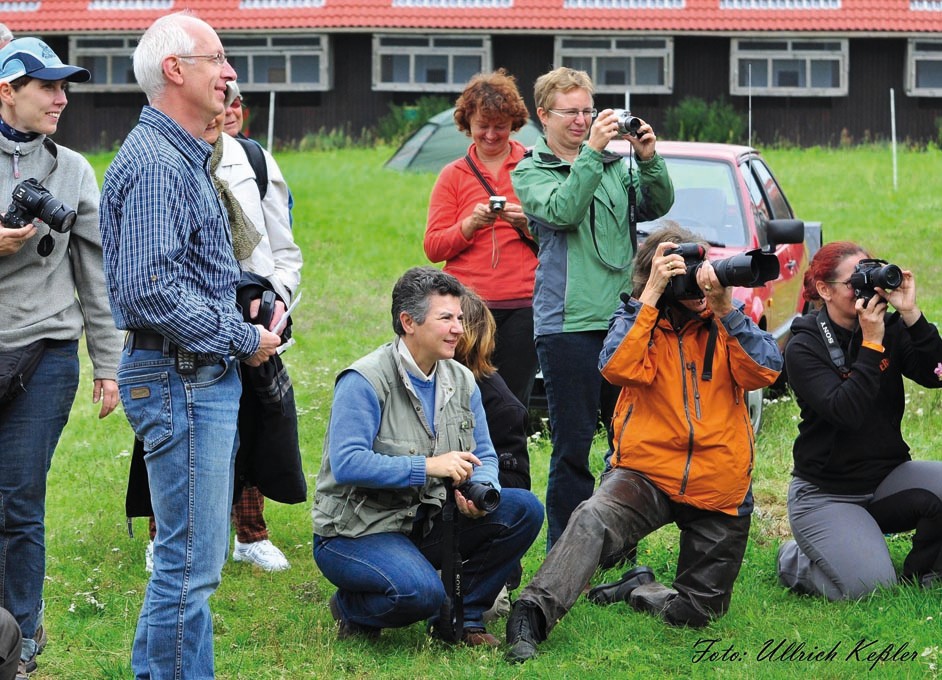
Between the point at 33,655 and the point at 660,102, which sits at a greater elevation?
the point at 660,102

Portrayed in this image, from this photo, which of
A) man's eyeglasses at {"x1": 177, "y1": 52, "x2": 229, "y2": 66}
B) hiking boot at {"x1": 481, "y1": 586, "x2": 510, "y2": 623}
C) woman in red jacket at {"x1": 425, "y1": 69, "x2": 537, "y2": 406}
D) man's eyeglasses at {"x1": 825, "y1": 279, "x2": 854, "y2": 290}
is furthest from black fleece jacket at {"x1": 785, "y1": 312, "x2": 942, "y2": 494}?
man's eyeglasses at {"x1": 177, "y1": 52, "x2": 229, "y2": 66}

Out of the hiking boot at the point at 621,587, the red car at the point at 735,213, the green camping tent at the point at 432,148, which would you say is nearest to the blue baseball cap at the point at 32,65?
the hiking boot at the point at 621,587

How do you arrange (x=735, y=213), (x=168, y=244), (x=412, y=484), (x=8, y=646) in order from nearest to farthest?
(x=8, y=646), (x=168, y=244), (x=412, y=484), (x=735, y=213)

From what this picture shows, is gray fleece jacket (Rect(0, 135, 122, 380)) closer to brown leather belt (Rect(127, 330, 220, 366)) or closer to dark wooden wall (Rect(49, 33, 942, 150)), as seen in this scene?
brown leather belt (Rect(127, 330, 220, 366))

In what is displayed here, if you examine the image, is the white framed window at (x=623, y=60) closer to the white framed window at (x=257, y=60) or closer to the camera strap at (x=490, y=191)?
the white framed window at (x=257, y=60)

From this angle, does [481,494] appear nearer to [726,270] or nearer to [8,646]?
[726,270]

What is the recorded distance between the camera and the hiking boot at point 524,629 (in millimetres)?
4433

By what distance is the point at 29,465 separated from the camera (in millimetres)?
4113

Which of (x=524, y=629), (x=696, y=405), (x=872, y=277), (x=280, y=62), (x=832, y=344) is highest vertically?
(x=280, y=62)

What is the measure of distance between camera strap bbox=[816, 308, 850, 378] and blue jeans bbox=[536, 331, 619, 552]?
0.89 m

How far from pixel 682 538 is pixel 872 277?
125 centimetres

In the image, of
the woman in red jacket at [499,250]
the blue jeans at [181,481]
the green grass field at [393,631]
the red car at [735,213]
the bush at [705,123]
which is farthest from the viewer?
the bush at [705,123]

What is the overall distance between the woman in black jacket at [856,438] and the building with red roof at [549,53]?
62.6 ft

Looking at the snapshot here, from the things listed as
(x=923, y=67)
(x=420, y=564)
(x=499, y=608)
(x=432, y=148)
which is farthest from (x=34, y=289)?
(x=923, y=67)
